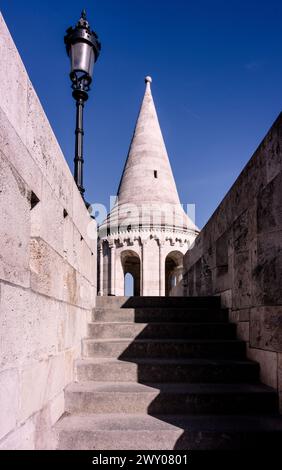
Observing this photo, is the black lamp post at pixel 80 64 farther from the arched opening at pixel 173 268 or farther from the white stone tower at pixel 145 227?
the arched opening at pixel 173 268

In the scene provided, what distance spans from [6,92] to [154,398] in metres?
2.42

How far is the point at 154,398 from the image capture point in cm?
296

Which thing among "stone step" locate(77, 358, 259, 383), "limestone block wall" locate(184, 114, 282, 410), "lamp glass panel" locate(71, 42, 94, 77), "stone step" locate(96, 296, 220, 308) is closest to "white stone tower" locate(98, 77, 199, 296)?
"stone step" locate(96, 296, 220, 308)

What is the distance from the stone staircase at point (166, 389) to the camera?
2.52 meters

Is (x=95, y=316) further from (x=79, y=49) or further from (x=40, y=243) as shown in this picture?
(x=79, y=49)

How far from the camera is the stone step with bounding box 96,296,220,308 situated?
4969mm

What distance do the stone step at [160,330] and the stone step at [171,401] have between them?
1.13 metres

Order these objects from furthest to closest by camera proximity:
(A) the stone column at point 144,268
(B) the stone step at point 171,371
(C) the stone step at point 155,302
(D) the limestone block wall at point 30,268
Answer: (A) the stone column at point 144,268
(C) the stone step at point 155,302
(B) the stone step at point 171,371
(D) the limestone block wall at point 30,268

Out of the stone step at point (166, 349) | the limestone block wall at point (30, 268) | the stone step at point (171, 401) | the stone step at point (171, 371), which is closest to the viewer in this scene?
the limestone block wall at point (30, 268)

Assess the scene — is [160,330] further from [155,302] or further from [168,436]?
[168,436]

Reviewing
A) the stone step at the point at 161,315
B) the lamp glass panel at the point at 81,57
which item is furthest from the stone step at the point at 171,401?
the lamp glass panel at the point at 81,57

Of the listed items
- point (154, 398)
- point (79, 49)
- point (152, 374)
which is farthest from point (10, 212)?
point (79, 49)

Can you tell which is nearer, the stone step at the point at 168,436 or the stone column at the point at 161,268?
the stone step at the point at 168,436

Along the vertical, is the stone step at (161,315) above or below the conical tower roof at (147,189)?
below
